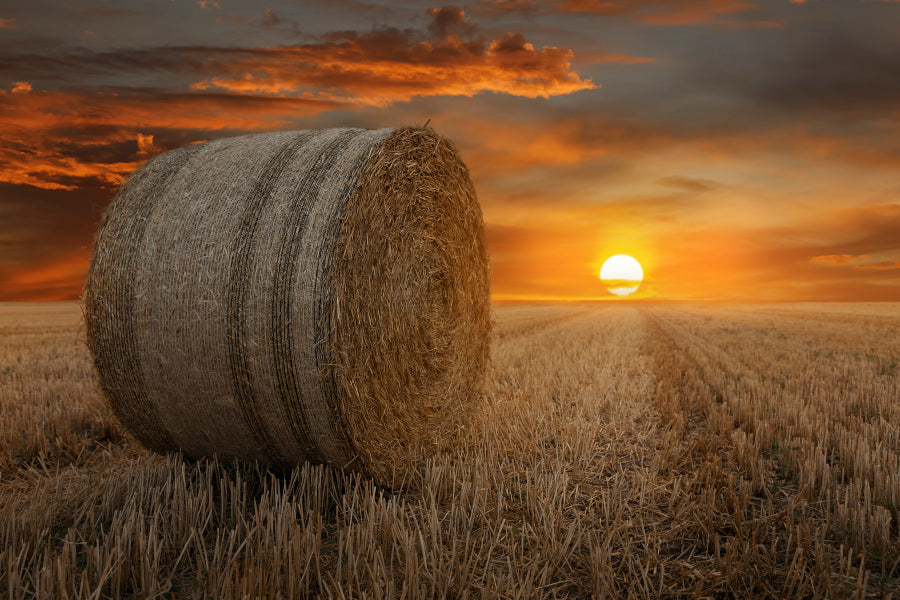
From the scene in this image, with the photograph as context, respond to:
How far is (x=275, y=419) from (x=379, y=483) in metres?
0.95

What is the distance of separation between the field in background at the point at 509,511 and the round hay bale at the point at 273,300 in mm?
416

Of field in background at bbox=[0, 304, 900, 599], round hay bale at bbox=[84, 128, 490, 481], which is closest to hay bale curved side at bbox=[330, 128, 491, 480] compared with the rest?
round hay bale at bbox=[84, 128, 490, 481]

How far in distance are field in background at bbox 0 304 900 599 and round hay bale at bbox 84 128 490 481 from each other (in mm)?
416

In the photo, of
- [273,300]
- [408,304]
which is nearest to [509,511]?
[408,304]

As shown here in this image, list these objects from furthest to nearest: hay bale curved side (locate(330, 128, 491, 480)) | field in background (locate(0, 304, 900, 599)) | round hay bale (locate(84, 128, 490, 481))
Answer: hay bale curved side (locate(330, 128, 491, 480)), round hay bale (locate(84, 128, 490, 481)), field in background (locate(0, 304, 900, 599))

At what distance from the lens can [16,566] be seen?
293 cm

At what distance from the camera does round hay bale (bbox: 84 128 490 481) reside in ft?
13.1

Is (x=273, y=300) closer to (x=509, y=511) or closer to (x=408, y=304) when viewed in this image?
(x=408, y=304)

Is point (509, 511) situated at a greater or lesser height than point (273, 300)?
lesser

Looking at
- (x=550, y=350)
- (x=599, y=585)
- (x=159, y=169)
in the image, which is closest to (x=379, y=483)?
(x=599, y=585)

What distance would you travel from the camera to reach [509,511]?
4.00m

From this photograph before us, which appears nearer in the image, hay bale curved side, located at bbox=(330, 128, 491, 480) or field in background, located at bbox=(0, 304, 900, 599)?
field in background, located at bbox=(0, 304, 900, 599)

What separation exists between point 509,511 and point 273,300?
214cm

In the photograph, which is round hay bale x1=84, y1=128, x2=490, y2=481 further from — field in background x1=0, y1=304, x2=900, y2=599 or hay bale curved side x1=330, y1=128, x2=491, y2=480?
field in background x1=0, y1=304, x2=900, y2=599
